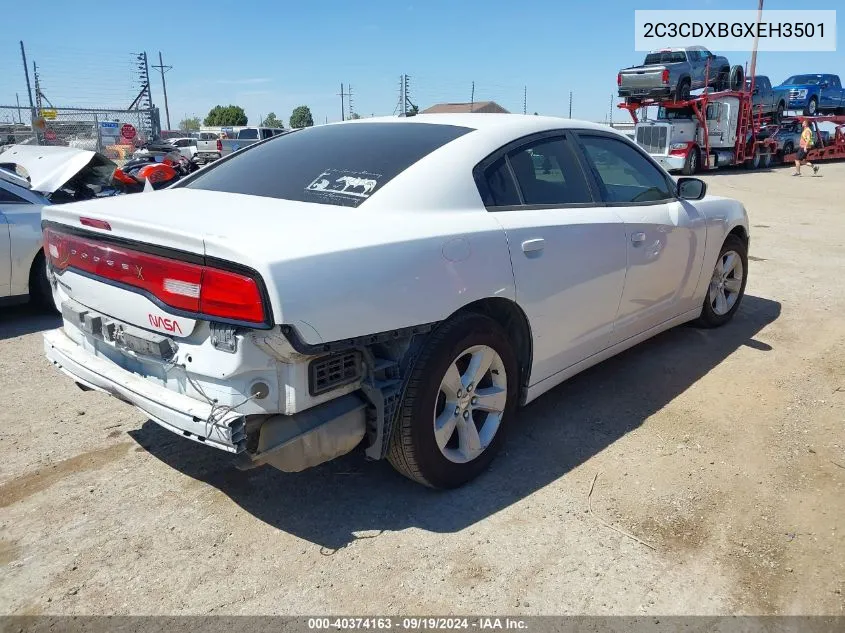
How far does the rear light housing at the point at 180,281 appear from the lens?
7.04 ft

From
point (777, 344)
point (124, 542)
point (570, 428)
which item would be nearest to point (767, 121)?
point (777, 344)

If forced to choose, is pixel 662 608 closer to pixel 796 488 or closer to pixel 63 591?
pixel 796 488

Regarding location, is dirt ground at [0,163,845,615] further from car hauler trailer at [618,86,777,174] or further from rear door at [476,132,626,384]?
car hauler trailer at [618,86,777,174]

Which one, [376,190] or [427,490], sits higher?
[376,190]

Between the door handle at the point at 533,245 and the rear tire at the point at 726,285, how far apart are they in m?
2.39

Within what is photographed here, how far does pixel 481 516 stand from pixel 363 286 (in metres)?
1.19

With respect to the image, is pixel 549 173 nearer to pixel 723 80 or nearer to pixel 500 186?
pixel 500 186

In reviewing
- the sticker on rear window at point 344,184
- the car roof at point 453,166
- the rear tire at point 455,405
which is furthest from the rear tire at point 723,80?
the sticker on rear window at point 344,184

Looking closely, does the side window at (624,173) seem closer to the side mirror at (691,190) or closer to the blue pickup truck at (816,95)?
the side mirror at (691,190)

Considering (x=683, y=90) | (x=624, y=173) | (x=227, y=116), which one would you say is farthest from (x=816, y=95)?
(x=227, y=116)

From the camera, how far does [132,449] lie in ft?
11.0

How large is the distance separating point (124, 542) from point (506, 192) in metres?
2.26

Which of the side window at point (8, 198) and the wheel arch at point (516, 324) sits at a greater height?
the side window at point (8, 198)

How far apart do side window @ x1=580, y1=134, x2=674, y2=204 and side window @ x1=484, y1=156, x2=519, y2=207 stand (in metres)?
0.78
